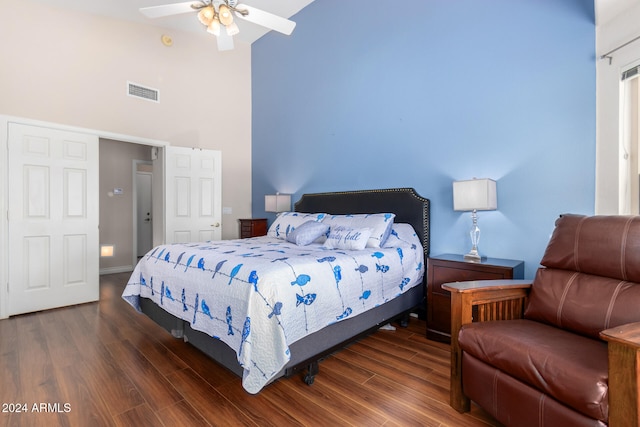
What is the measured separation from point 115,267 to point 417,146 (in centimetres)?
553

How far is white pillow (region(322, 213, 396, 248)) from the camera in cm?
285

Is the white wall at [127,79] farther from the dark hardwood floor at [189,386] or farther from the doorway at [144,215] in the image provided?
the dark hardwood floor at [189,386]

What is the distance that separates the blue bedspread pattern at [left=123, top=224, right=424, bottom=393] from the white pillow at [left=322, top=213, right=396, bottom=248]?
0.66ft

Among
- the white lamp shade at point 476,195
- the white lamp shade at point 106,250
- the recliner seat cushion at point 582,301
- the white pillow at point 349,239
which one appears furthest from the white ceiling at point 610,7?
the white lamp shade at point 106,250

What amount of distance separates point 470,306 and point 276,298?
106 cm

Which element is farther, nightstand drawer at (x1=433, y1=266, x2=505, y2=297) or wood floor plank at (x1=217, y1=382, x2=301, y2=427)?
nightstand drawer at (x1=433, y1=266, x2=505, y2=297)

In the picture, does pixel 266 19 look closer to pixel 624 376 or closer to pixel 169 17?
pixel 169 17

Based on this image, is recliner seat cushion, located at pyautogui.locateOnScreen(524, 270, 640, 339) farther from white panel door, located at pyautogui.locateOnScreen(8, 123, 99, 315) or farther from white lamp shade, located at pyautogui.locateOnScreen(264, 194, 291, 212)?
white panel door, located at pyautogui.locateOnScreen(8, 123, 99, 315)

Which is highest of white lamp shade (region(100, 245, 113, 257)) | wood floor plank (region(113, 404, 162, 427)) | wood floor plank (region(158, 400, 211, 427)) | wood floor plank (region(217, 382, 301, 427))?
white lamp shade (region(100, 245, 113, 257))

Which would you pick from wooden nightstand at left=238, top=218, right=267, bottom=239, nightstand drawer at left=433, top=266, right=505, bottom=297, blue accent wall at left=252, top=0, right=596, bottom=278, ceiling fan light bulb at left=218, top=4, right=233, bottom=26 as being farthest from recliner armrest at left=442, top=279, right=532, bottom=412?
wooden nightstand at left=238, top=218, right=267, bottom=239

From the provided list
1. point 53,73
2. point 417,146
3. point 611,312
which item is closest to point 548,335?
point 611,312

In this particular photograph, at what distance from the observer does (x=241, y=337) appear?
1.64 metres

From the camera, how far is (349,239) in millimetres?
2703

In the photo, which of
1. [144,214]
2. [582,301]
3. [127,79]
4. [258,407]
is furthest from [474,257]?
[144,214]
